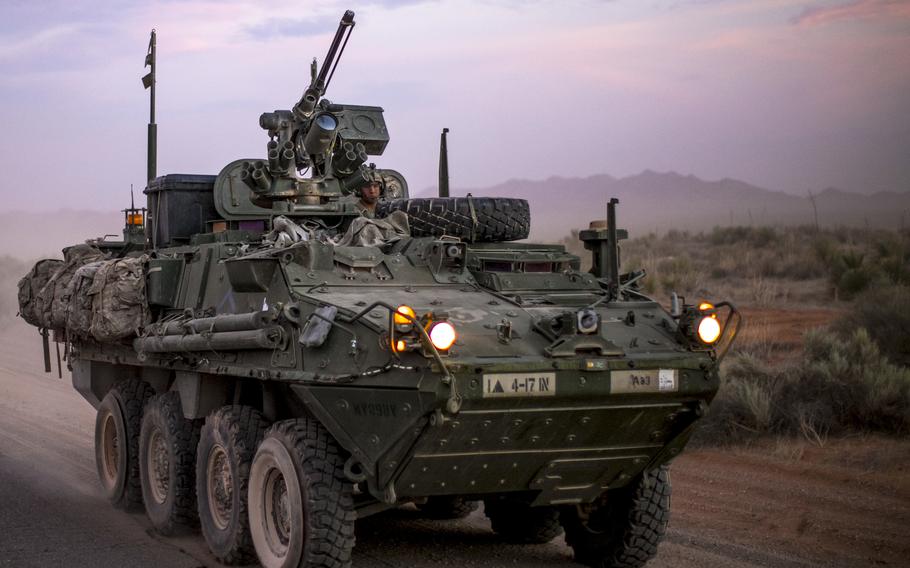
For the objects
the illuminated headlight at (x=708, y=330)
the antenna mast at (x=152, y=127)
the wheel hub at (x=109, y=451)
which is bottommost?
the wheel hub at (x=109, y=451)

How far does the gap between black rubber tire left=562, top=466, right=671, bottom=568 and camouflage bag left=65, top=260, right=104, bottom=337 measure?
15.2 feet

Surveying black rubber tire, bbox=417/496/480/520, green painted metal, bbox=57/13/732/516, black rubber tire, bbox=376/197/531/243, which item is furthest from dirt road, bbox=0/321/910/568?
black rubber tire, bbox=376/197/531/243

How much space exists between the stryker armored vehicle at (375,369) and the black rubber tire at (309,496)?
0.04ft

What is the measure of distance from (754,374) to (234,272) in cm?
786

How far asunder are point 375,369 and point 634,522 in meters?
2.35

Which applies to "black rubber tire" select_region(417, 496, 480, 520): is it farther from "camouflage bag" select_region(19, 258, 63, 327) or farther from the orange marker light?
"camouflage bag" select_region(19, 258, 63, 327)

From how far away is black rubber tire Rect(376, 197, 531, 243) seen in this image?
9.09m

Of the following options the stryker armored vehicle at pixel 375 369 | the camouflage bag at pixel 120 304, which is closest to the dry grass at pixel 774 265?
the stryker armored vehicle at pixel 375 369

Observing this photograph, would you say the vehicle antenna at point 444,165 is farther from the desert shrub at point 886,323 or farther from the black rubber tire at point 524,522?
the desert shrub at point 886,323

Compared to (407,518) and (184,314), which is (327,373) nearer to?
(184,314)

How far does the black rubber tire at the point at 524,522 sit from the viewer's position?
922cm

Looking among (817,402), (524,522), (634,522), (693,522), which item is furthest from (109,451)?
(817,402)

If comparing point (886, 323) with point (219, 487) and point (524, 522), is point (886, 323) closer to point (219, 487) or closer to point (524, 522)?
point (524, 522)

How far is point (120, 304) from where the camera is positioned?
10.2 meters
